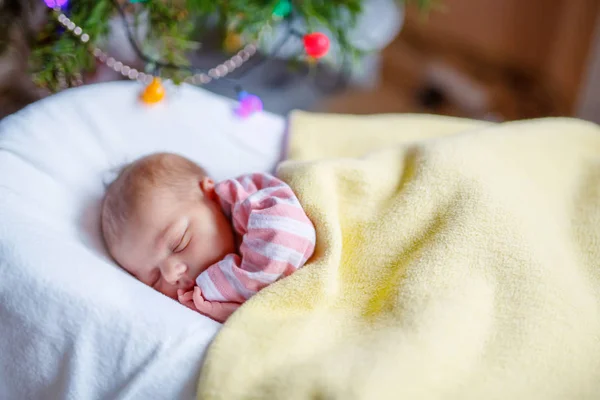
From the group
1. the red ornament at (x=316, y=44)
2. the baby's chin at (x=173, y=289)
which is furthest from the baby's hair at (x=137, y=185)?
the red ornament at (x=316, y=44)

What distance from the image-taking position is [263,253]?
34.8 inches

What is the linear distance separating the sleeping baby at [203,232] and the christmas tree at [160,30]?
276mm

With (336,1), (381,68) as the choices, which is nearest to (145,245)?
(336,1)

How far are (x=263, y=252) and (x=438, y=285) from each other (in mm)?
252

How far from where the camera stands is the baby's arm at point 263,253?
88cm

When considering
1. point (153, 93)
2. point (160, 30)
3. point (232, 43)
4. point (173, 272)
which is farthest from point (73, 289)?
point (232, 43)

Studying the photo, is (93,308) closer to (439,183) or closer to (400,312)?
(400,312)

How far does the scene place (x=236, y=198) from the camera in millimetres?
991

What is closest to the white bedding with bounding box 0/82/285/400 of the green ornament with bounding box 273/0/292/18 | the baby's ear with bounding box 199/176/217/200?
the baby's ear with bounding box 199/176/217/200

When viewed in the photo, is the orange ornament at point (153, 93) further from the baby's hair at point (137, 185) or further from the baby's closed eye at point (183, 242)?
the baby's closed eye at point (183, 242)

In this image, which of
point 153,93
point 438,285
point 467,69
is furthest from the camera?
point 467,69

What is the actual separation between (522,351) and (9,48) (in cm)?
124

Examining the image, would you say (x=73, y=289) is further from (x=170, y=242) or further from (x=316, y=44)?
(x=316, y=44)

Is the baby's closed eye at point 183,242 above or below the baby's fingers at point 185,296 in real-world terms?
above
